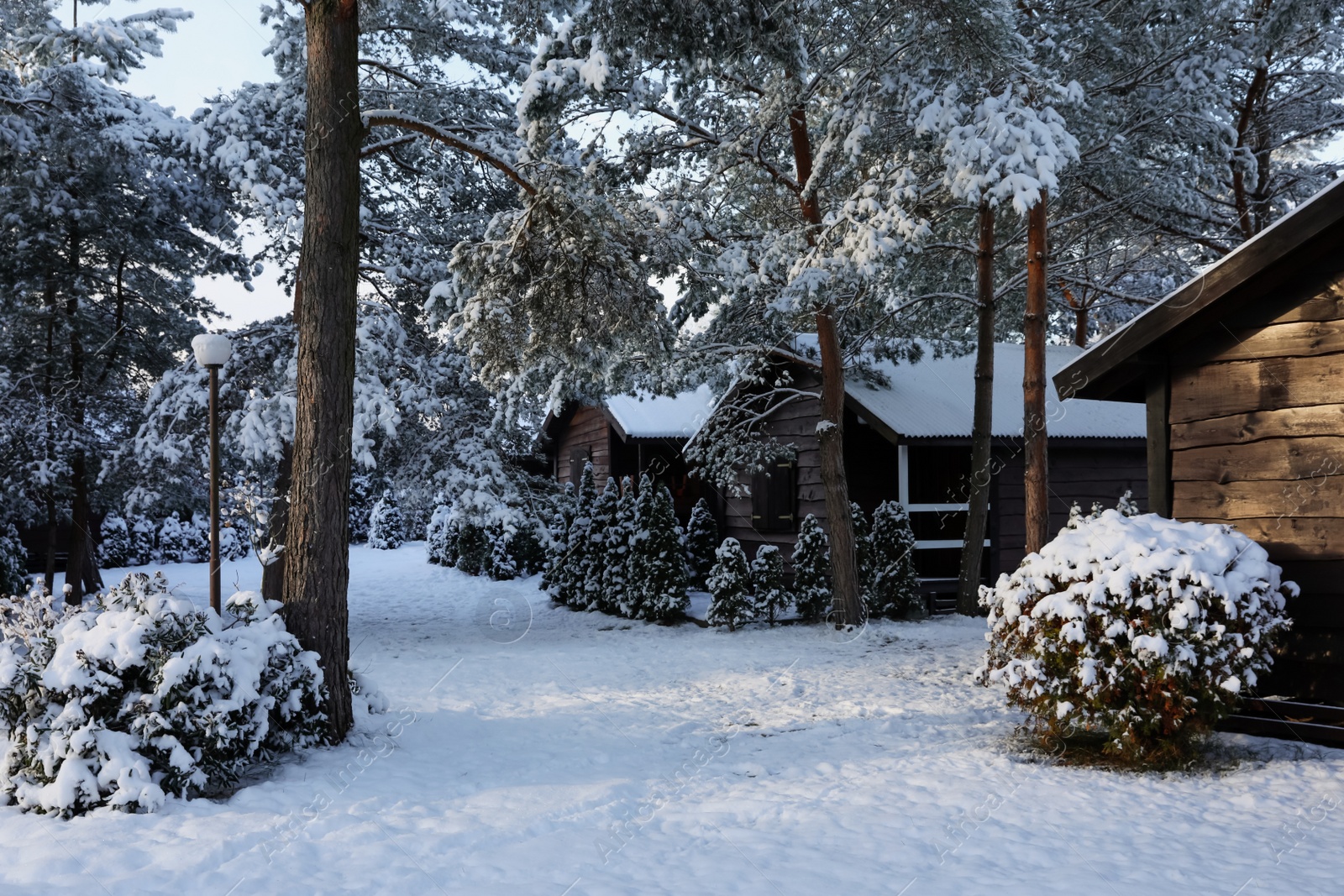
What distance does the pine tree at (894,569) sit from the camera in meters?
14.4

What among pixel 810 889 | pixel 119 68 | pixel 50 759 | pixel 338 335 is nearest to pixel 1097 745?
pixel 810 889

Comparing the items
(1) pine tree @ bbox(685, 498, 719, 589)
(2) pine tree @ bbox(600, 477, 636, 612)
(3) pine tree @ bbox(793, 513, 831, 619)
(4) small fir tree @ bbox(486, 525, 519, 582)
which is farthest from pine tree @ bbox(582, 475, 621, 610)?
(4) small fir tree @ bbox(486, 525, 519, 582)

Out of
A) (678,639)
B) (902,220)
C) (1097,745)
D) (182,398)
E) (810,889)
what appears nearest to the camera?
(810,889)

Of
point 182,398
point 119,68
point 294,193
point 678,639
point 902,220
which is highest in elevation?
point 119,68

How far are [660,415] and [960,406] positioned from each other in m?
7.07

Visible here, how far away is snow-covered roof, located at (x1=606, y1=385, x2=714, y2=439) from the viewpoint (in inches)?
771

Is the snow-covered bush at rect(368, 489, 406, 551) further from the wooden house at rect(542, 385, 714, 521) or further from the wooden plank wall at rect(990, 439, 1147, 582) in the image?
the wooden plank wall at rect(990, 439, 1147, 582)

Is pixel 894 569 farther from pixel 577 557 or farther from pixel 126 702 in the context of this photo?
pixel 126 702

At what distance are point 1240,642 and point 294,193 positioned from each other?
461 inches

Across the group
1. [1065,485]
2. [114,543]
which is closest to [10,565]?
[114,543]

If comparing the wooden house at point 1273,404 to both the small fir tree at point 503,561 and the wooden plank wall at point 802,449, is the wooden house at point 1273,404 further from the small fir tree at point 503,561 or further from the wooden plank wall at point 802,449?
the small fir tree at point 503,561

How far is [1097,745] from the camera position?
685 cm

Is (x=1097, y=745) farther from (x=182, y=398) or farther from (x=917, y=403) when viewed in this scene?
(x=182, y=398)

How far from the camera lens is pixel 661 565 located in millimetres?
15008
